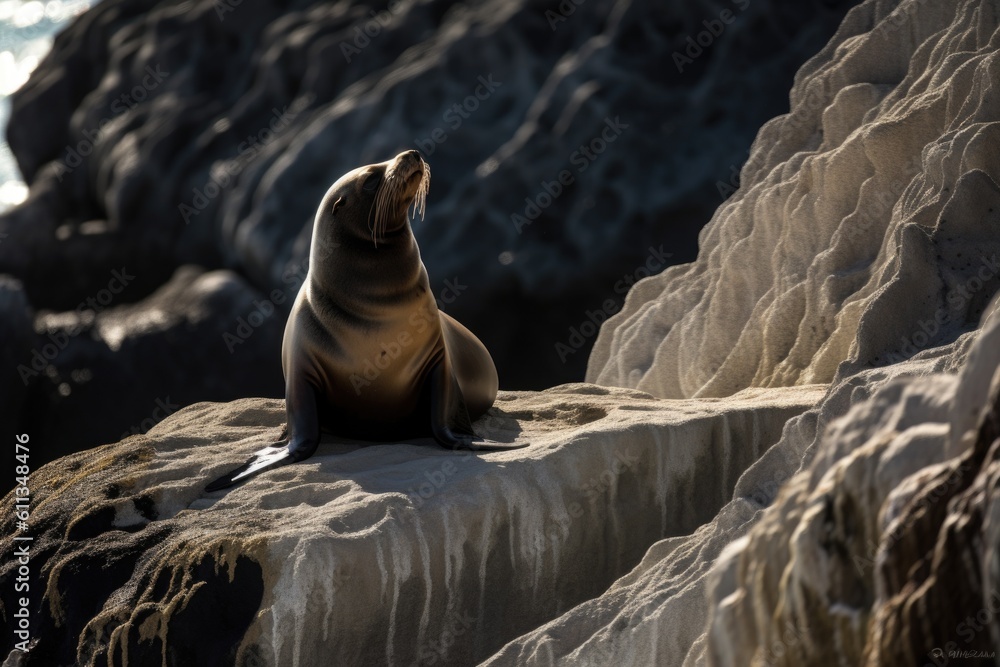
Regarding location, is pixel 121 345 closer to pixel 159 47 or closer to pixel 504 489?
pixel 159 47

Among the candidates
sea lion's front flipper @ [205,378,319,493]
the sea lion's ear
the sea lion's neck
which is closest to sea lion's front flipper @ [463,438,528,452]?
sea lion's front flipper @ [205,378,319,493]

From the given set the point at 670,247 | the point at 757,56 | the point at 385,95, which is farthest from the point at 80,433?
the point at 757,56

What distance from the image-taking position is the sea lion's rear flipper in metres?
5.18

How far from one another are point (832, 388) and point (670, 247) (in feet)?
31.3

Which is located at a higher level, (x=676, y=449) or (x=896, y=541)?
(x=896, y=541)

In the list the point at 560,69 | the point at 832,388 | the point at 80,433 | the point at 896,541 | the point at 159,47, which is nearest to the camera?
the point at 896,541

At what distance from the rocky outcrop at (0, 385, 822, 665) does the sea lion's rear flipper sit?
0.05 metres

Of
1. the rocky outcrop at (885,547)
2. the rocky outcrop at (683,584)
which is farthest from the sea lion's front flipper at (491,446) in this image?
the rocky outcrop at (885,547)

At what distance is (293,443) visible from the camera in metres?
5.46

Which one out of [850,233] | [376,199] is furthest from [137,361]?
[850,233]

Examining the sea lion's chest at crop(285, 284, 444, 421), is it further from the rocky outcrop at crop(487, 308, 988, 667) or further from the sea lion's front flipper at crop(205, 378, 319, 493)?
the rocky outcrop at crop(487, 308, 988, 667)

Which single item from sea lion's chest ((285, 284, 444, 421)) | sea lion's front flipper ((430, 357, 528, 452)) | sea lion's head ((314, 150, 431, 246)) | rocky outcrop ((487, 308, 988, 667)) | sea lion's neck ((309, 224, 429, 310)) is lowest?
rocky outcrop ((487, 308, 988, 667))

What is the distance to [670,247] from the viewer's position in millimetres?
13820

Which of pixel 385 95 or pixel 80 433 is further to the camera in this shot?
pixel 385 95
